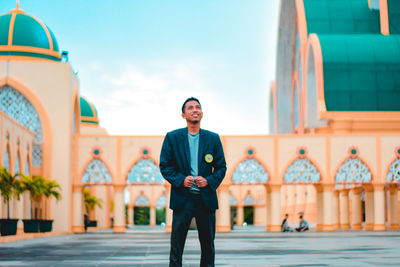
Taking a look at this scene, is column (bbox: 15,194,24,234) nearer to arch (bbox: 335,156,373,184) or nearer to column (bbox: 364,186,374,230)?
arch (bbox: 335,156,373,184)

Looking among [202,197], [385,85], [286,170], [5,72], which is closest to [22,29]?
[5,72]

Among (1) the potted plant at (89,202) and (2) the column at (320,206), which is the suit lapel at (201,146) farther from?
(1) the potted plant at (89,202)

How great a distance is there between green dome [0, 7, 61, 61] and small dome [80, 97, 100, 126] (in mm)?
16553

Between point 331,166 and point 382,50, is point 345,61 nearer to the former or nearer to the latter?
point 382,50

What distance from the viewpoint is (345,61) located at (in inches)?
1453

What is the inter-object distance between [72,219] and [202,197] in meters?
27.3

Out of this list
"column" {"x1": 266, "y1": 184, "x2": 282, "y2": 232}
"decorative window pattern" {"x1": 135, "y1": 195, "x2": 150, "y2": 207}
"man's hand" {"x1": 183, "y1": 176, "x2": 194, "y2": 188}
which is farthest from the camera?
"decorative window pattern" {"x1": 135, "y1": 195, "x2": 150, "y2": 207}

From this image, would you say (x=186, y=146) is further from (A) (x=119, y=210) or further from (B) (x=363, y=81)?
(B) (x=363, y=81)

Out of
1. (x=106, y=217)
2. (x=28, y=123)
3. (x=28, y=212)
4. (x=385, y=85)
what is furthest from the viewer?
(x=106, y=217)

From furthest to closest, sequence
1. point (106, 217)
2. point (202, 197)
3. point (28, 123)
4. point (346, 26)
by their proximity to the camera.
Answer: point (106, 217) → point (346, 26) → point (28, 123) → point (202, 197)

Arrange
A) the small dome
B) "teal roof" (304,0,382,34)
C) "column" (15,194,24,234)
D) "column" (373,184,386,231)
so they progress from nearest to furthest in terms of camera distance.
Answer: "column" (15,194,24,234) → "column" (373,184,386,231) → "teal roof" (304,0,382,34) → the small dome

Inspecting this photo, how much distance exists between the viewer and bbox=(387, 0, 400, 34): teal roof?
41.5 meters

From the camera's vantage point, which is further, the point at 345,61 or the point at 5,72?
the point at 345,61

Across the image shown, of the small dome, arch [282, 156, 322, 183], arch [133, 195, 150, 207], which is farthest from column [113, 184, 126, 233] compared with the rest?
arch [133, 195, 150, 207]
